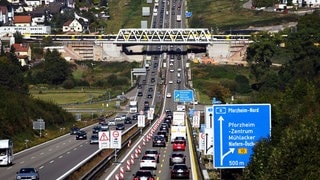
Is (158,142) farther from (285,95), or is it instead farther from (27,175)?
(27,175)

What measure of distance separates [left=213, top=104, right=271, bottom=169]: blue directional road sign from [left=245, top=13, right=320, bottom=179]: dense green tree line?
1.20ft

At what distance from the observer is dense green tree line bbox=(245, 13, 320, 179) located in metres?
29.0

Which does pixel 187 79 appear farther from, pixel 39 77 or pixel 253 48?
pixel 39 77

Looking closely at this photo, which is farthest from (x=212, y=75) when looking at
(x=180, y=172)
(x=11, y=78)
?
(x=180, y=172)

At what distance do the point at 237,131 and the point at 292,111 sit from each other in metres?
32.0

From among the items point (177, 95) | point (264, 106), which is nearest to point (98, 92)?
point (177, 95)

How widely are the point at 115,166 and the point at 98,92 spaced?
116658 millimetres

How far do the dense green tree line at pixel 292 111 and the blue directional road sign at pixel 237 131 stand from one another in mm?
367

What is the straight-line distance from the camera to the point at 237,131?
31.0 m

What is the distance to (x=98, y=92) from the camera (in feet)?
564

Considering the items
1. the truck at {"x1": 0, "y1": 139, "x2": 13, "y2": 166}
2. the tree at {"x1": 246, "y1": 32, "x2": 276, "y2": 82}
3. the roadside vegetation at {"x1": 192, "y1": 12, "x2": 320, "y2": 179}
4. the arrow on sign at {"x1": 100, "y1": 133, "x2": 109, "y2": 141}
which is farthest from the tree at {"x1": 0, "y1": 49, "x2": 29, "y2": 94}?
the arrow on sign at {"x1": 100, "y1": 133, "x2": 109, "y2": 141}

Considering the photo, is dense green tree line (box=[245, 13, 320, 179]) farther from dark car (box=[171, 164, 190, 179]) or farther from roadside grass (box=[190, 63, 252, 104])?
roadside grass (box=[190, 63, 252, 104])

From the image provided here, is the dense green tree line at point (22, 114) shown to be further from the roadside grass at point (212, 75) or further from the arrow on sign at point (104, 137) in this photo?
the roadside grass at point (212, 75)

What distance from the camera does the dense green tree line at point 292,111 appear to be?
95.0 feet
